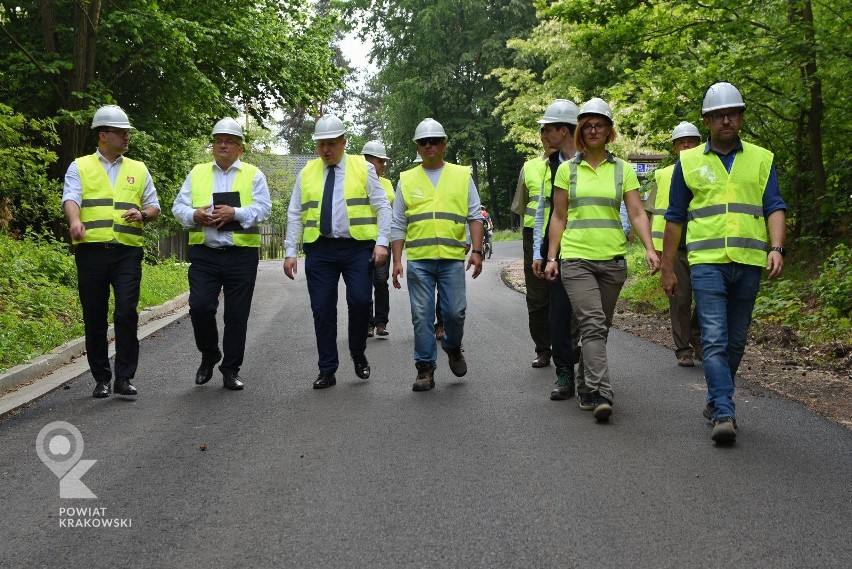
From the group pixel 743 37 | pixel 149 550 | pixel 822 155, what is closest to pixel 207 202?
pixel 149 550

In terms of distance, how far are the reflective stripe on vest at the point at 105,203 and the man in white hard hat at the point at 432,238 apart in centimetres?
199

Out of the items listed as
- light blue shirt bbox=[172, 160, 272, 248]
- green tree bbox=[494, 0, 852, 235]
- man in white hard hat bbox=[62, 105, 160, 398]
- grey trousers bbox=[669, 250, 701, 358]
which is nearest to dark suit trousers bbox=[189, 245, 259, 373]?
light blue shirt bbox=[172, 160, 272, 248]

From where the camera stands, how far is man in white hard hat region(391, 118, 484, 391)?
A: 789cm

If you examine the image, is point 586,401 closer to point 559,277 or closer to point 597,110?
point 559,277

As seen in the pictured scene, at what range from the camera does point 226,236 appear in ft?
26.1

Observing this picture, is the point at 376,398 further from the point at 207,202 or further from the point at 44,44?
the point at 44,44

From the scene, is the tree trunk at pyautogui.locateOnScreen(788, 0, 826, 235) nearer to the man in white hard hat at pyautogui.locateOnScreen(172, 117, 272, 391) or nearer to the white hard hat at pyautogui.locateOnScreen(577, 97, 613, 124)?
the white hard hat at pyautogui.locateOnScreen(577, 97, 613, 124)

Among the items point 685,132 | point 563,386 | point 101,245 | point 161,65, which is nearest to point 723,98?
point 563,386

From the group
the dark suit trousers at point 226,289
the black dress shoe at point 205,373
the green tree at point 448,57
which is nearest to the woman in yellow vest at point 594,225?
the dark suit trousers at point 226,289

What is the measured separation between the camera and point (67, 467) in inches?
221

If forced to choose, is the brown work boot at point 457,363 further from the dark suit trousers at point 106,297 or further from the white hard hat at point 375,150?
the white hard hat at point 375,150

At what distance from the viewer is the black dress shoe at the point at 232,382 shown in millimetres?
7969

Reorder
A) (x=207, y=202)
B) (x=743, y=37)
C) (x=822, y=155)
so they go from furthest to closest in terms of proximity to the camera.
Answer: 1. (x=822, y=155)
2. (x=743, y=37)
3. (x=207, y=202)

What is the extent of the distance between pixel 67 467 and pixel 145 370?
11.6 feet
